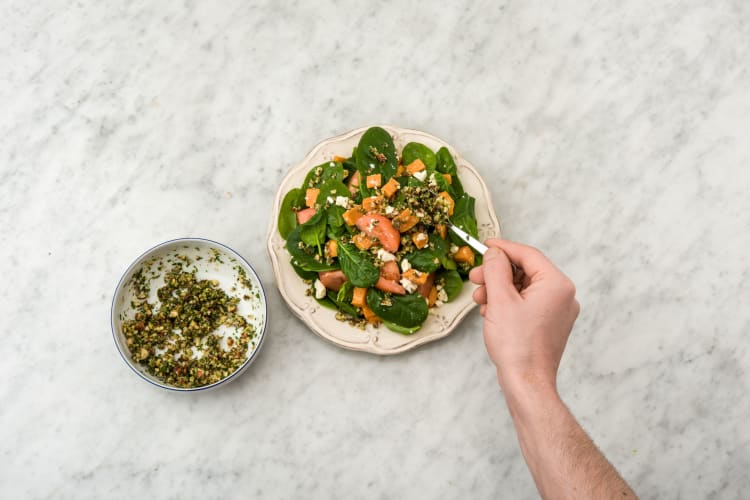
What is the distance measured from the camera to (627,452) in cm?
196

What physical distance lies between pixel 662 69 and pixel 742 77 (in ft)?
0.97

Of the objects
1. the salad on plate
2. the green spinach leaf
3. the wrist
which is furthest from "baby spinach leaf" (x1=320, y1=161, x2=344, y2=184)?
the wrist

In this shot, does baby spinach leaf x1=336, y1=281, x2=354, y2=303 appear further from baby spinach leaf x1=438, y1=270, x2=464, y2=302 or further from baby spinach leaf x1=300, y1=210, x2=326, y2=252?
baby spinach leaf x1=438, y1=270, x2=464, y2=302

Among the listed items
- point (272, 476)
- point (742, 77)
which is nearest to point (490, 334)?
point (272, 476)

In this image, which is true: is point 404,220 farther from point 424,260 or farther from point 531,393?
point 531,393

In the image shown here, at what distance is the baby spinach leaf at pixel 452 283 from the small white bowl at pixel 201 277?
51 cm

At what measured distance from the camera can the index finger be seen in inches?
57.0

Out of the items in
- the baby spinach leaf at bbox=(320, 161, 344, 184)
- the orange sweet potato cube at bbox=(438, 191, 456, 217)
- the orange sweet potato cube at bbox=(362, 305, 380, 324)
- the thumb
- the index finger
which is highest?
the index finger

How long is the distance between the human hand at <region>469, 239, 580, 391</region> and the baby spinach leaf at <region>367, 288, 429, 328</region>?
28cm

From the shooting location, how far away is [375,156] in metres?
1.80

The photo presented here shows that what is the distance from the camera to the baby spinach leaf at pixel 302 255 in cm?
172

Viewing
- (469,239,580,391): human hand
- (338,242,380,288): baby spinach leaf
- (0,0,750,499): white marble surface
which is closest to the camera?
(469,239,580,391): human hand

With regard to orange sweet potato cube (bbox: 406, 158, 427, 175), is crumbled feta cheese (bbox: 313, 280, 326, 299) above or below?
below

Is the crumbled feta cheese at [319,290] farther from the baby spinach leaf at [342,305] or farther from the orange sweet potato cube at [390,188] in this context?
the orange sweet potato cube at [390,188]
